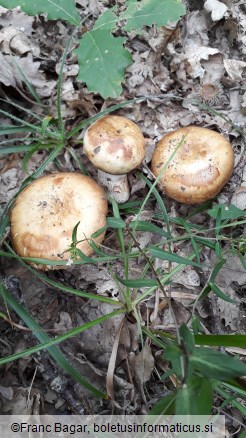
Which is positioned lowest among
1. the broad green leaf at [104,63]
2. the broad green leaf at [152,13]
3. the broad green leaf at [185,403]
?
the broad green leaf at [185,403]

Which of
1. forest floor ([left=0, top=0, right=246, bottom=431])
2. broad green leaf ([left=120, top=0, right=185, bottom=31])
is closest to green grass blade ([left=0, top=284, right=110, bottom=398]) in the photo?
forest floor ([left=0, top=0, right=246, bottom=431])

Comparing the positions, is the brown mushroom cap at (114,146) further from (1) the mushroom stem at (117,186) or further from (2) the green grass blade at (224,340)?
(2) the green grass blade at (224,340)

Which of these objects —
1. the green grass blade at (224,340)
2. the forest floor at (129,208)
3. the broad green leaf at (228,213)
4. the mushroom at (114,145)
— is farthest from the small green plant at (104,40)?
the green grass blade at (224,340)

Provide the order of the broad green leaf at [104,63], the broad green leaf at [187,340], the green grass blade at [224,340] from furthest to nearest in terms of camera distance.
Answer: the broad green leaf at [104,63] < the green grass blade at [224,340] < the broad green leaf at [187,340]

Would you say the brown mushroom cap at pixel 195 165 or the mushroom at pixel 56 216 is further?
the brown mushroom cap at pixel 195 165

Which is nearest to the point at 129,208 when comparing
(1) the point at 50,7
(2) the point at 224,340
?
(2) the point at 224,340

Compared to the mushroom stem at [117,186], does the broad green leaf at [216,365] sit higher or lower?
higher
